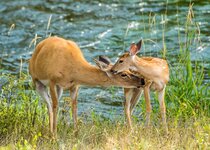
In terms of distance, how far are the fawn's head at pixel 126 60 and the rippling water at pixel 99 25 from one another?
507 cm

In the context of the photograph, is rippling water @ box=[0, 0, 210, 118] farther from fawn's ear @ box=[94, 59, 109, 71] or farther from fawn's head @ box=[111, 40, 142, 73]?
fawn's ear @ box=[94, 59, 109, 71]

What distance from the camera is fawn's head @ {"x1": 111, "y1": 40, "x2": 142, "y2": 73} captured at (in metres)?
11.1

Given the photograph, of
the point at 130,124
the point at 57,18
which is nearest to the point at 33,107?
the point at 130,124

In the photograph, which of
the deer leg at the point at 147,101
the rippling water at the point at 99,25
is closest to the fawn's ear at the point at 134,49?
the deer leg at the point at 147,101

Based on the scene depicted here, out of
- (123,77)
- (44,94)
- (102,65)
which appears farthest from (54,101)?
(123,77)

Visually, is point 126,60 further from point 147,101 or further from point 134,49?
point 147,101

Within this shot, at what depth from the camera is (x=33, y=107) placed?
12.1m

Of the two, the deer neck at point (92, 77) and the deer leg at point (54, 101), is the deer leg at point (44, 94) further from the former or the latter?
the deer neck at point (92, 77)

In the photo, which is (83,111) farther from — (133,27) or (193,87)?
(133,27)

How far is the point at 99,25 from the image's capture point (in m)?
19.8

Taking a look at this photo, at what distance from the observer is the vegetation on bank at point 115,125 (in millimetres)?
10312

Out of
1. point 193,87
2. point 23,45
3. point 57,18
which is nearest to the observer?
point 193,87

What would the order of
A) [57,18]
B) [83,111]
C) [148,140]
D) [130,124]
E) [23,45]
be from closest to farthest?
1. [148,140]
2. [130,124]
3. [83,111]
4. [23,45]
5. [57,18]

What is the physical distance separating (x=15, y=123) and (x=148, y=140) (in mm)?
2182
